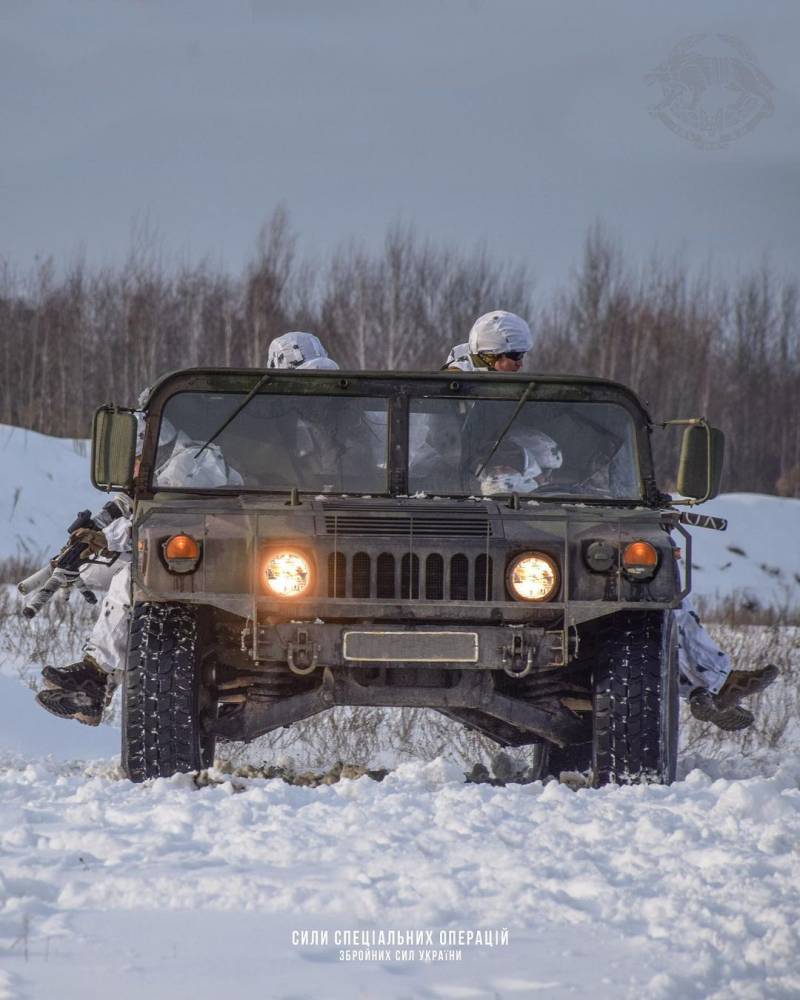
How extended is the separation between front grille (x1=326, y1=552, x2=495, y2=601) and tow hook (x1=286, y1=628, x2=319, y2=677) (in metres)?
0.18

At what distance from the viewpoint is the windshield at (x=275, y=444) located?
6.74 m

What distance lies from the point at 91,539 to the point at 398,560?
1.56 metres

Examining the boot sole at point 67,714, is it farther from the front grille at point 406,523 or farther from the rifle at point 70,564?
the front grille at point 406,523

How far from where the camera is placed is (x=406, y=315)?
129ft

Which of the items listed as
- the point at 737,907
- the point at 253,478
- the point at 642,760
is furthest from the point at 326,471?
the point at 737,907

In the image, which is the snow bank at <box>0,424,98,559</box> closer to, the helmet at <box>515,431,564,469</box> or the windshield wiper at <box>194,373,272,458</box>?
the windshield wiper at <box>194,373,272,458</box>

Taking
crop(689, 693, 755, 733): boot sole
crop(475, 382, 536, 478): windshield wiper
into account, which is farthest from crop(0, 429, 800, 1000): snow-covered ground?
crop(475, 382, 536, 478): windshield wiper

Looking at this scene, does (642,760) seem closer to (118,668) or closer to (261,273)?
(118,668)

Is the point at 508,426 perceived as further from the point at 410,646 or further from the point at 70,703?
the point at 70,703

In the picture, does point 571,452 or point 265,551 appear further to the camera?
point 571,452

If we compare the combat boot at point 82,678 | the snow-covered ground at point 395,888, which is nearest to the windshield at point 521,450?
the snow-covered ground at point 395,888

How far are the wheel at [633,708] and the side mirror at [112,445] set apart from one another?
1.91 meters

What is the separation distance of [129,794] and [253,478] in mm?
1575

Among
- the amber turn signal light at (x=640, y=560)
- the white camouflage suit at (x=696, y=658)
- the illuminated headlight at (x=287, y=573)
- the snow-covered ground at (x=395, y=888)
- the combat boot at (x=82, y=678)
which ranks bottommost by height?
the snow-covered ground at (x=395, y=888)
